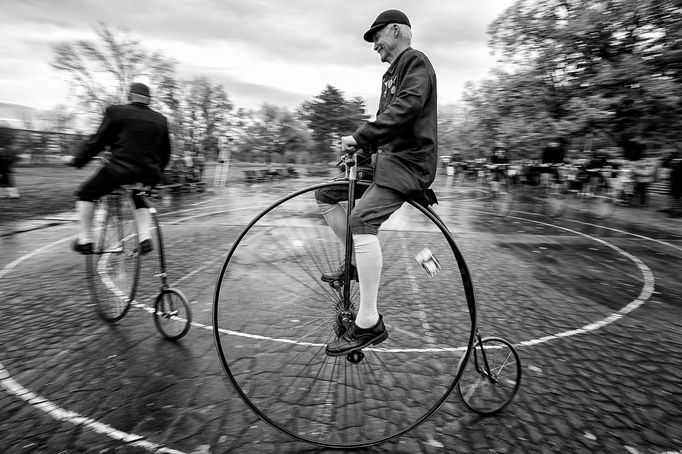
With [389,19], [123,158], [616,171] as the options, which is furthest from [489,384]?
[616,171]

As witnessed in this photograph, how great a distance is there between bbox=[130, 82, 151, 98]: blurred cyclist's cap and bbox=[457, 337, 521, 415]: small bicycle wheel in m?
3.58

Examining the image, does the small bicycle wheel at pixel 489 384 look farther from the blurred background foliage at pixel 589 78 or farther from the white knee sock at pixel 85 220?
the blurred background foliage at pixel 589 78

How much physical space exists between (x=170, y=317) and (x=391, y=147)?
2.48m

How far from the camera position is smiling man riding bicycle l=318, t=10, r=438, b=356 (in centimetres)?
238

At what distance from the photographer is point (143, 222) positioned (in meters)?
4.03

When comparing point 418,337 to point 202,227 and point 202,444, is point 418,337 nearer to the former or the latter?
point 202,444

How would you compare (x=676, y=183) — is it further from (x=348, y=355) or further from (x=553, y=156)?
(x=348, y=355)

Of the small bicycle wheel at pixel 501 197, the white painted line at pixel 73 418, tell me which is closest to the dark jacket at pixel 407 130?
the white painted line at pixel 73 418

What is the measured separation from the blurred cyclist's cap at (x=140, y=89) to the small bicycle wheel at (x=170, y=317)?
71.5 inches

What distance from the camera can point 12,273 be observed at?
559 cm

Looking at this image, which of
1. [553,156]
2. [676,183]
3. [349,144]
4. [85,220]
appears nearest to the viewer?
[349,144]

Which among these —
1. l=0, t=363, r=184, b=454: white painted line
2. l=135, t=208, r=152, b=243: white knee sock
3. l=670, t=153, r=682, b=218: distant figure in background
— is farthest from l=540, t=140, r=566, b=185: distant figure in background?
l=0, t=363, r=184, b=454: white painted line

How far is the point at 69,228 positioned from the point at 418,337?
26.1 feet

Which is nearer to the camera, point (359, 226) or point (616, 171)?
point (359, 226)
